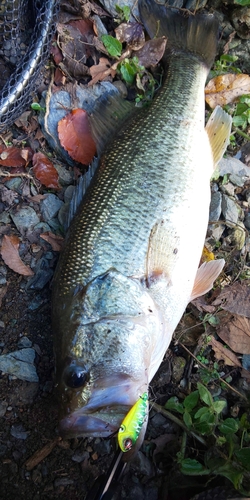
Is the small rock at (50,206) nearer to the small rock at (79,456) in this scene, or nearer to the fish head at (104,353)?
the fish head at (104,353)

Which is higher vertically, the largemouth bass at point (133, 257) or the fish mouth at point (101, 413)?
the largemouth bass at point (133, 257)

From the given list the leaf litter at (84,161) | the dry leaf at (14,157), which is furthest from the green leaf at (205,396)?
the dry leaf at (14,157)

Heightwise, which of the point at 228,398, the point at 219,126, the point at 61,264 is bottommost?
the point at 228,398

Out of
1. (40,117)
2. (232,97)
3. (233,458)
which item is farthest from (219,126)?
(233,458)

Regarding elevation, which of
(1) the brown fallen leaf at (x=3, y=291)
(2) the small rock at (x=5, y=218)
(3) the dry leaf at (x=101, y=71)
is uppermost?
(3) the dry leaf at (x=101, y=71)

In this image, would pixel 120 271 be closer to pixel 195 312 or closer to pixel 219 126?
pixel 195 312

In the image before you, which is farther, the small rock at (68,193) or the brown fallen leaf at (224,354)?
the small rock at (68,193)

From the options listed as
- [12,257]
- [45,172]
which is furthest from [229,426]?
[45,172]
